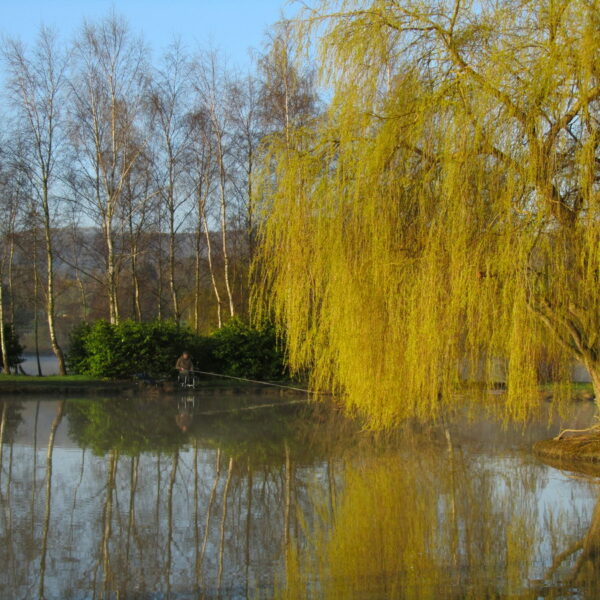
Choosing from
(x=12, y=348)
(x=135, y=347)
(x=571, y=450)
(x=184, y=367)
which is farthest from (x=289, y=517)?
(x=12, y=348)

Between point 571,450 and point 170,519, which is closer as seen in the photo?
point 170,519

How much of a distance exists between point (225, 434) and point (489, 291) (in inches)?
245

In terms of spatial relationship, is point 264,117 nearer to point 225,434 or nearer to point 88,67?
point 88,67

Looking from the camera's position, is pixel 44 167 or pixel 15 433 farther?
pixel 44 167

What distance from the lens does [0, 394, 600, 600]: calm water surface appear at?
225 inches

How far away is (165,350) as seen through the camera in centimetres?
2444

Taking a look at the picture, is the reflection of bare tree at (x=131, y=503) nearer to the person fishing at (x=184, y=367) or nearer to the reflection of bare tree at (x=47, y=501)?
the reflection of bare tree at (x=47, y=501)

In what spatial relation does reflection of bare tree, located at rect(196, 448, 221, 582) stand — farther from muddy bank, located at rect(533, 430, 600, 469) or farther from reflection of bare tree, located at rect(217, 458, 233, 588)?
muddy bank, located at rect(533, 430, 600, 469)

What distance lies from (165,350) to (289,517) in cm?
1703

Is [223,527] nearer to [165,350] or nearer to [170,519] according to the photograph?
[170,519]

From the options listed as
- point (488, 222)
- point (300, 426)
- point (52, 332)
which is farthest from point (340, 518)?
point (52, 332)

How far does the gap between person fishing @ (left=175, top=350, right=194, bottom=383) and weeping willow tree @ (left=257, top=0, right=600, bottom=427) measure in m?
12.3

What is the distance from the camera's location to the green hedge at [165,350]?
79.1ft

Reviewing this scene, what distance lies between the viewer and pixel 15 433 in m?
14.0
